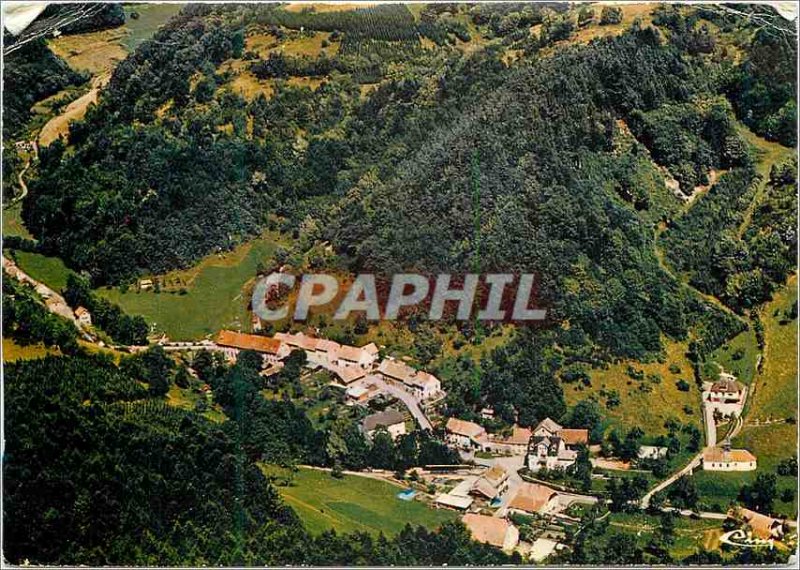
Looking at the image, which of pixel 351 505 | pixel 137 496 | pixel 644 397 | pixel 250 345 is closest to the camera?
pixel 137 496

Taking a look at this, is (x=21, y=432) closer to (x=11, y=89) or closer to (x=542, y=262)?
(x=11, y=89)

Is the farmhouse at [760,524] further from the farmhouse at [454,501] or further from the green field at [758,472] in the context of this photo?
the farmhouse at [454,501]

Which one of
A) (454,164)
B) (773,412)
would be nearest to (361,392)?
(454,164)

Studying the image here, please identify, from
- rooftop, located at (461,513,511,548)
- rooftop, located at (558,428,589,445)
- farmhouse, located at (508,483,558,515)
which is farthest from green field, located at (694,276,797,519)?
rooftop, located at (461,513,511,548)

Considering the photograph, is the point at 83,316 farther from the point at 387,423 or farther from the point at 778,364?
the point at 778,364

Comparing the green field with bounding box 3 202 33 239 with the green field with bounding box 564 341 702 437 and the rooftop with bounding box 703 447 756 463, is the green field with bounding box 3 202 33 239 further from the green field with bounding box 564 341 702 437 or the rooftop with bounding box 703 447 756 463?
the rooftop with bounding box 703 447 756 463
